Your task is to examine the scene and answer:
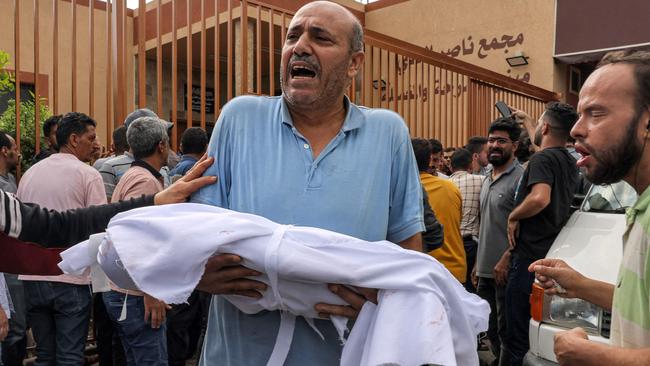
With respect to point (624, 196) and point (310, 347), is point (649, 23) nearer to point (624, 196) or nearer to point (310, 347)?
point (624, 196)

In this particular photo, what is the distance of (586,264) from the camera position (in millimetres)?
3150

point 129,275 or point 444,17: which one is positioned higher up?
point 444,17

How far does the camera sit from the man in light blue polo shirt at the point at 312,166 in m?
1.63

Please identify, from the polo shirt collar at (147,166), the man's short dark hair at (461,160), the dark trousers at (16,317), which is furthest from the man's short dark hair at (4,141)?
the man's short dark hair at (461,160)

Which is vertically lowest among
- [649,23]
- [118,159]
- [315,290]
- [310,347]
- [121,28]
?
[310,347]

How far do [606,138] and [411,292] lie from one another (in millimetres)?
717

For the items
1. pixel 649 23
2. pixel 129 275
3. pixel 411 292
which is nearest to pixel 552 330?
pixel 411 292

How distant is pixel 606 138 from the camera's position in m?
1.58

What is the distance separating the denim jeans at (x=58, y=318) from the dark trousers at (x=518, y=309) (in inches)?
117

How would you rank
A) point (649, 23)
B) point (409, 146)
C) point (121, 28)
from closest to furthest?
point (409, 146)
point (121, 28)
point (649, 23)

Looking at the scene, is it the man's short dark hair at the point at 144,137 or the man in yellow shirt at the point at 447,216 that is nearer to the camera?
the man's short dark hair at the point at 144,137

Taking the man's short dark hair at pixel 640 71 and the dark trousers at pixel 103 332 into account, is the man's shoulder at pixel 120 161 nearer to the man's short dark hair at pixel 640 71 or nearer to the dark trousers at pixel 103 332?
the dark trousers at pixel 103 332

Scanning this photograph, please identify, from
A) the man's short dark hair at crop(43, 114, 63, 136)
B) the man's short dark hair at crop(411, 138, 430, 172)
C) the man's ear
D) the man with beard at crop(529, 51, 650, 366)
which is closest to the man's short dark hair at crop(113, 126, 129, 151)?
the man's short dark hair at crop(43, 114, 63, 136)

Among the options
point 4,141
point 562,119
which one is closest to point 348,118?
point 562,119
